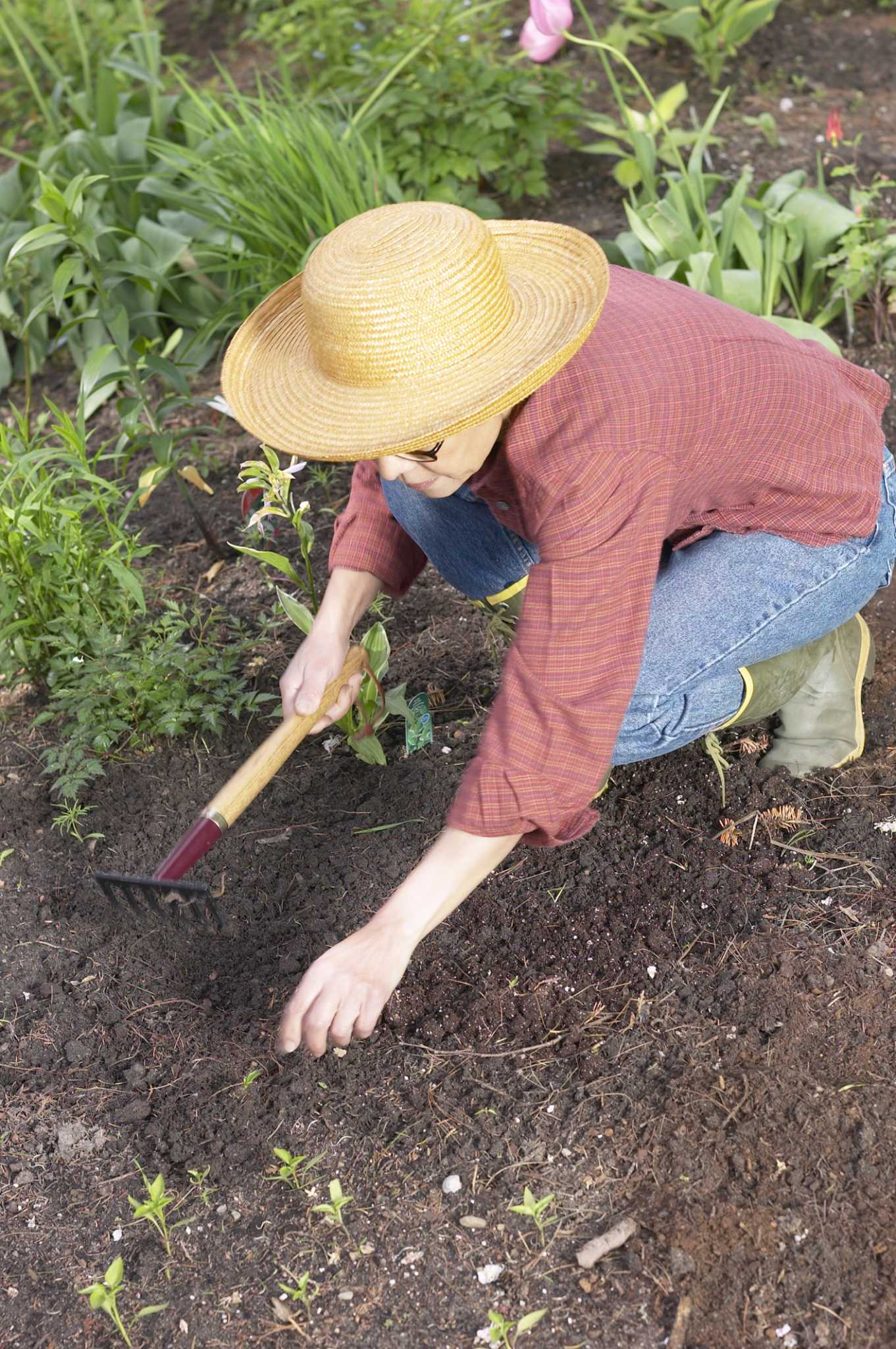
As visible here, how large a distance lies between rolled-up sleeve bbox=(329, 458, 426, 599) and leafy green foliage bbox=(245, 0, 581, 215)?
5.48ft

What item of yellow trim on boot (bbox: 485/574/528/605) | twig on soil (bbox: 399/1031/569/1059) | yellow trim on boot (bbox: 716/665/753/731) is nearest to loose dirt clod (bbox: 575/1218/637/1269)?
twig on soil (bbox: 399/1031/569/1059)

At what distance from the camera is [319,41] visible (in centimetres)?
420

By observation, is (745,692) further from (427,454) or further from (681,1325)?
(681,1325)

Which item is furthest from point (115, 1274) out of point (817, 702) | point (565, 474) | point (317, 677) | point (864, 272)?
point (864, 272)

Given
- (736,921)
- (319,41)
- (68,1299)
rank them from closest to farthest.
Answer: (68,1299), (736,921), (319,41)

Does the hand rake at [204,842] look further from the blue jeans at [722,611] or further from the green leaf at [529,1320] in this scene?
the green leaf at [529,1320]

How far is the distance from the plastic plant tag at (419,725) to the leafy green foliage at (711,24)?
8.50 ft

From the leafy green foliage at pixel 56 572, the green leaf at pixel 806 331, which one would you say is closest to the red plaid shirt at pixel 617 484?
the leafy green foliage at pixel 56 572

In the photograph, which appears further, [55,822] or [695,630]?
[55,822]

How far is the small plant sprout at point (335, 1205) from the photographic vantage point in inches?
67.1

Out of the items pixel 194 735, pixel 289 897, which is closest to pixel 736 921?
pixel 289 897

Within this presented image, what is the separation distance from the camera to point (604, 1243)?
1.71 m

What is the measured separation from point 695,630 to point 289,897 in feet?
2.83

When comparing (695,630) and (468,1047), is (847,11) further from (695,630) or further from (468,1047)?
(468,1047)
